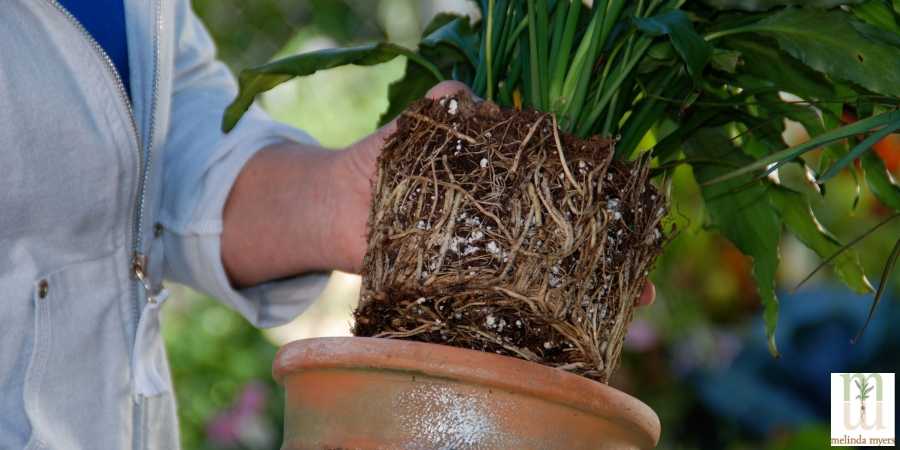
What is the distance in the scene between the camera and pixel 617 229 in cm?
73

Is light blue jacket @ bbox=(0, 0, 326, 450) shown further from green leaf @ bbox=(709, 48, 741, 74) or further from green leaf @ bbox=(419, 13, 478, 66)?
green leaf @ bbox=(709, 48, 741, 74)

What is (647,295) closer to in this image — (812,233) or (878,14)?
(812,233)

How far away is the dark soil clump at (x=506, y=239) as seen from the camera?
0.69m

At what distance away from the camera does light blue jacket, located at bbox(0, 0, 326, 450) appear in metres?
0.76

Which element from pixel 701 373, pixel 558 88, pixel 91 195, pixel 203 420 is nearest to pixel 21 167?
pixel 91 195

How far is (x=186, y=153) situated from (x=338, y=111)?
1697mm

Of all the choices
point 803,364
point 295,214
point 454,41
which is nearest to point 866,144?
point 454,41

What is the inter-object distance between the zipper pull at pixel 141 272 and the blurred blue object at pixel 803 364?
5.22 feet

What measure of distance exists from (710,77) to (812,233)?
0.17 metres

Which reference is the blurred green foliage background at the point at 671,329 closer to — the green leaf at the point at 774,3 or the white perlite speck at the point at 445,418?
the green leaf at the point at 774,3

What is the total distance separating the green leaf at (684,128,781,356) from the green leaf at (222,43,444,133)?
256mm

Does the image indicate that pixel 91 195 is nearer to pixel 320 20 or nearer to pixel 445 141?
pixel 445 141

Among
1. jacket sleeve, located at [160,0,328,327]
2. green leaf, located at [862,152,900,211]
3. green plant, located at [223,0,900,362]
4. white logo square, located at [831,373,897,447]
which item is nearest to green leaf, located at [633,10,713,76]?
green plant, located at [223,0,900,362]

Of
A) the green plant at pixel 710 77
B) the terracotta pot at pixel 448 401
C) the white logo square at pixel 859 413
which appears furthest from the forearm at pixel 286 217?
the white logo square at pixel 859 413
